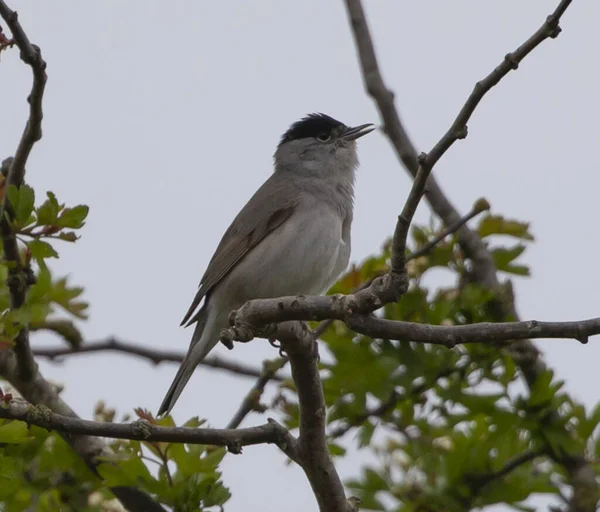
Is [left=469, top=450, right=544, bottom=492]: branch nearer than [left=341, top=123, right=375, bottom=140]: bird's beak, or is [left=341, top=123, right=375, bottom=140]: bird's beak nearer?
[left=469, top=450, right=544, bottom=492]: branch

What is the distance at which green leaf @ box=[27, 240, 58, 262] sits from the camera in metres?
3.75

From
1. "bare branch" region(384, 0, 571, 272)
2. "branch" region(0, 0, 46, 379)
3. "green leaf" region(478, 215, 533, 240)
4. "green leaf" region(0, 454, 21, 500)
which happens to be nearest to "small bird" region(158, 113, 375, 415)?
"green leaf" region(478, 215, 533, 240)

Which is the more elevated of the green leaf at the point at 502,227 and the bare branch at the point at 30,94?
the green leaf at the point at 502,227

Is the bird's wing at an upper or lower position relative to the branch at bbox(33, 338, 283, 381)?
upper

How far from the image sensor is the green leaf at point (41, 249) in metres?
3.75

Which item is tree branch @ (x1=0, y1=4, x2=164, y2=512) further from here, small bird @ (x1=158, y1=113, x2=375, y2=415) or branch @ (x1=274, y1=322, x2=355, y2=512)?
small bird @ (x1=158, y1=113, x2=375, y2=415)

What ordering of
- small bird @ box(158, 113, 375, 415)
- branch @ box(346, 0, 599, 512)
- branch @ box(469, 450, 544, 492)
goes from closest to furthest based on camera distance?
branch @ box(469, 450, 544, 492) < branch @ box(346, 0, 599, 512) < small bird @ box(158, 113, 375, 415)

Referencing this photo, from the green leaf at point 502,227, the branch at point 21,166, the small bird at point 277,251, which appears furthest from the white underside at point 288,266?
the branch at point 21,166

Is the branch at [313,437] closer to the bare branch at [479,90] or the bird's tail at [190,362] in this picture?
the bare branch at [479,90]

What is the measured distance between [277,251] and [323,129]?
174 centimetres

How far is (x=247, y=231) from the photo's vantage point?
19.4ft

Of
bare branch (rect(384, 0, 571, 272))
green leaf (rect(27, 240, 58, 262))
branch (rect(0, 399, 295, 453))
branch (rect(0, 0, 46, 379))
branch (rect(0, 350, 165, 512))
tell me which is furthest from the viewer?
branch (rect(0, 350, 165, 512))

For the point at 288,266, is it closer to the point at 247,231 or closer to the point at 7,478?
the point at 247,231

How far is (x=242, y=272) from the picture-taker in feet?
18.7
